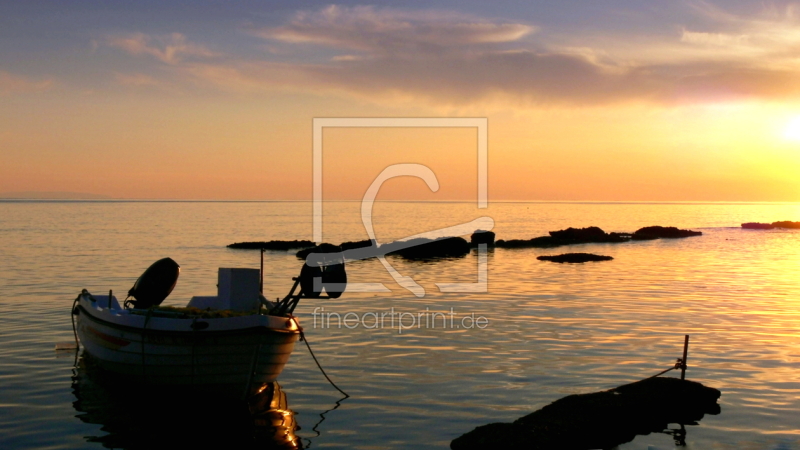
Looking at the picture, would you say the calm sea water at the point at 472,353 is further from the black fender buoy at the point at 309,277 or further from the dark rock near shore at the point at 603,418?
the black fender buoy at the point at 309,277

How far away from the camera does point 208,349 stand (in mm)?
17078

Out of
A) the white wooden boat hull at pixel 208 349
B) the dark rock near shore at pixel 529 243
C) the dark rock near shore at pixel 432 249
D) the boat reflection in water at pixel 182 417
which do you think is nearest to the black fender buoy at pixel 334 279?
the white wooden boat hull at pixel 208 349

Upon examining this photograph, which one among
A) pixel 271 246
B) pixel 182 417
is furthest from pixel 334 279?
Result: pixel 271 246

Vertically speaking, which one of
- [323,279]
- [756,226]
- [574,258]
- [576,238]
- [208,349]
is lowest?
[574,258]

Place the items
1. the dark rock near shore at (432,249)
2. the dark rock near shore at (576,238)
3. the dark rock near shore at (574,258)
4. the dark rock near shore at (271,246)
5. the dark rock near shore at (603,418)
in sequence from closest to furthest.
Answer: the dark rock near shore at (603,418)
the dark rock near shore at (574,258)
the dark rock near shore at (432,249)
the dark rock near shore at (271,246)
the dark rock near shore at (576,238)

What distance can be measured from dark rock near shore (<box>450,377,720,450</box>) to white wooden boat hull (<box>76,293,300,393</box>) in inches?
219

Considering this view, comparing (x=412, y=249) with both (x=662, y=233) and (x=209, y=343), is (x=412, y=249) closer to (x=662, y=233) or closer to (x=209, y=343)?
(x=662, y=233)

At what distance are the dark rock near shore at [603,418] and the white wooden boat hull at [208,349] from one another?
5555mm

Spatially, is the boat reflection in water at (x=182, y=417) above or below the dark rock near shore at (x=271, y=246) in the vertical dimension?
below

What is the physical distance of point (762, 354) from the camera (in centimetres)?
2378

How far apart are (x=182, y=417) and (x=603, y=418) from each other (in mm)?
9894

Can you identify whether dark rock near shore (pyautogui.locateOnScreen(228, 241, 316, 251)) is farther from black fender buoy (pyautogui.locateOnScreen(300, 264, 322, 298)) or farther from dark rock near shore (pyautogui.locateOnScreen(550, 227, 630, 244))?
black fender buoy (pyautogui.locateOnScreen(300, 264, 322, 298))

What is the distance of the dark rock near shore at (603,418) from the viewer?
540 inches

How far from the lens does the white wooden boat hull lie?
55.6 ft
